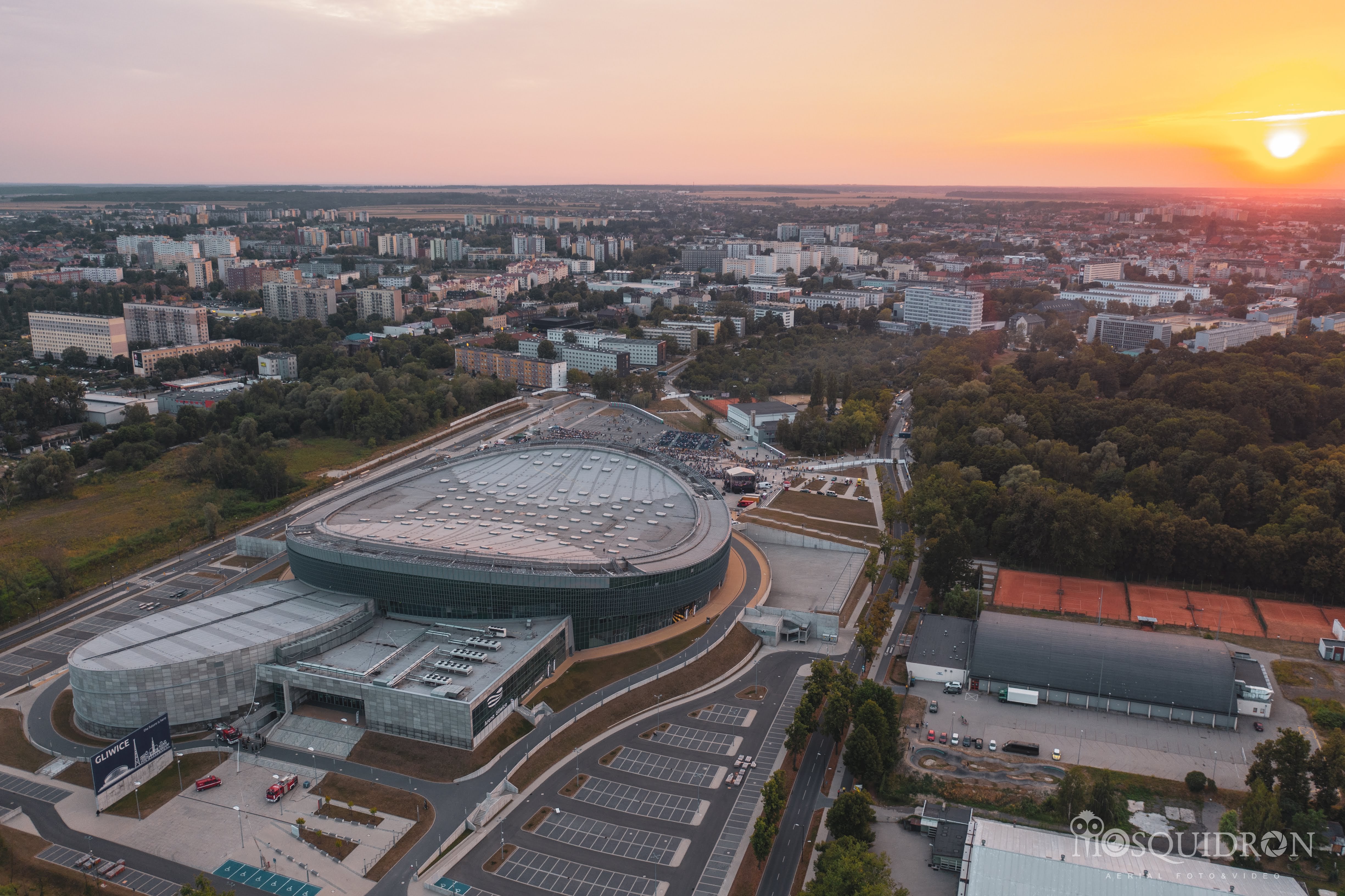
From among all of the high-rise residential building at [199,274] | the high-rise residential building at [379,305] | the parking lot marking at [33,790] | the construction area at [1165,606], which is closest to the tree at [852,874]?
the construction area at [1165,606]

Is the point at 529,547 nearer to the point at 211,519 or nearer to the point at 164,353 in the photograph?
the point at 211,519

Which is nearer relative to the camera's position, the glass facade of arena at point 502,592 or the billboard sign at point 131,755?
the billboard sign at point 131,755

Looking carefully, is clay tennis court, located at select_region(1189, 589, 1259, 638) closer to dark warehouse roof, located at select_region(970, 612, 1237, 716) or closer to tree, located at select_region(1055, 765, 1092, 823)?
dark warehouse roof, located at select_region(970, 612, 1237, 716)

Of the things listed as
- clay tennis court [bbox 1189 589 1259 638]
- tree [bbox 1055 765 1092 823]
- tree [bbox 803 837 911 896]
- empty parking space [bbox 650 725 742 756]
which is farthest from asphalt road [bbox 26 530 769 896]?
clay tennis court [bbox 1189 589 1259 638]

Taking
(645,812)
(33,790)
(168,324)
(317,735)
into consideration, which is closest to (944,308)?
(168,324)

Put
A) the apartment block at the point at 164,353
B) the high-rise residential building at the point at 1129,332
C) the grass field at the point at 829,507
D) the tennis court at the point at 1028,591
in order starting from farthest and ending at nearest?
the high-rise residential building at the point at 1129,332
the apartment block at the point at 164,353
the grass field at the point at 829,507
the tennis court at the point at 1028,591

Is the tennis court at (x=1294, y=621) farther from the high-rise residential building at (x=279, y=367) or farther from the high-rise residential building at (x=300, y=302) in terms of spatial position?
the high-rise residential building at (x=300, y=302)
